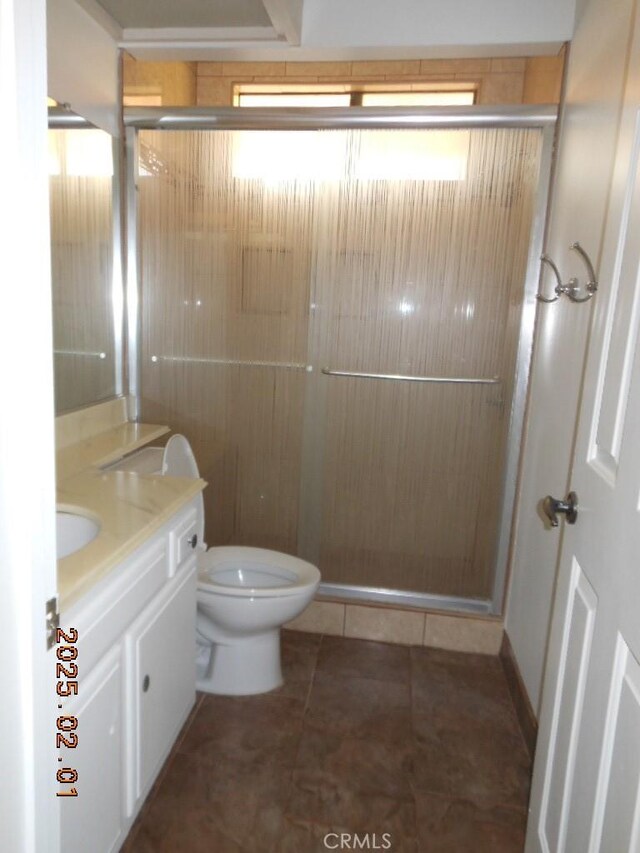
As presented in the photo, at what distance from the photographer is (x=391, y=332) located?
2328 millimetres

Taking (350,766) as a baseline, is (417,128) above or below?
above

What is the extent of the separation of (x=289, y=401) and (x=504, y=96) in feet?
6.66

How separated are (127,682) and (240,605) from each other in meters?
0.61

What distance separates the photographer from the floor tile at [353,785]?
5.03 ft

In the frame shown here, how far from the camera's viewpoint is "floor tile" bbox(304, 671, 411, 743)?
1878 millimetres

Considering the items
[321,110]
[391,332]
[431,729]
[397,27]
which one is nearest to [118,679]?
[431,729]

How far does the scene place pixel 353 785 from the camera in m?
1.64

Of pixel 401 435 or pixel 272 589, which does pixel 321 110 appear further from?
pixel 272 589

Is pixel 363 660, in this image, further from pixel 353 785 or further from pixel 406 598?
pixel 353 785

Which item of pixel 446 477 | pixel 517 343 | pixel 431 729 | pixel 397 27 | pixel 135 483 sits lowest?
pixel 431 729

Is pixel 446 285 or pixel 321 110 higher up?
pixel 321 110

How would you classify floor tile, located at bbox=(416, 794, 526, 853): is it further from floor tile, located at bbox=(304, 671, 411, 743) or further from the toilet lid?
the toilet lid

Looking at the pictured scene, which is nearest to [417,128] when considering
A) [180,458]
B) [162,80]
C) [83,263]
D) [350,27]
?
[350,27]

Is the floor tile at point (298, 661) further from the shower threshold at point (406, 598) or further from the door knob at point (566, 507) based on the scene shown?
the door knob at point (566, 507)
